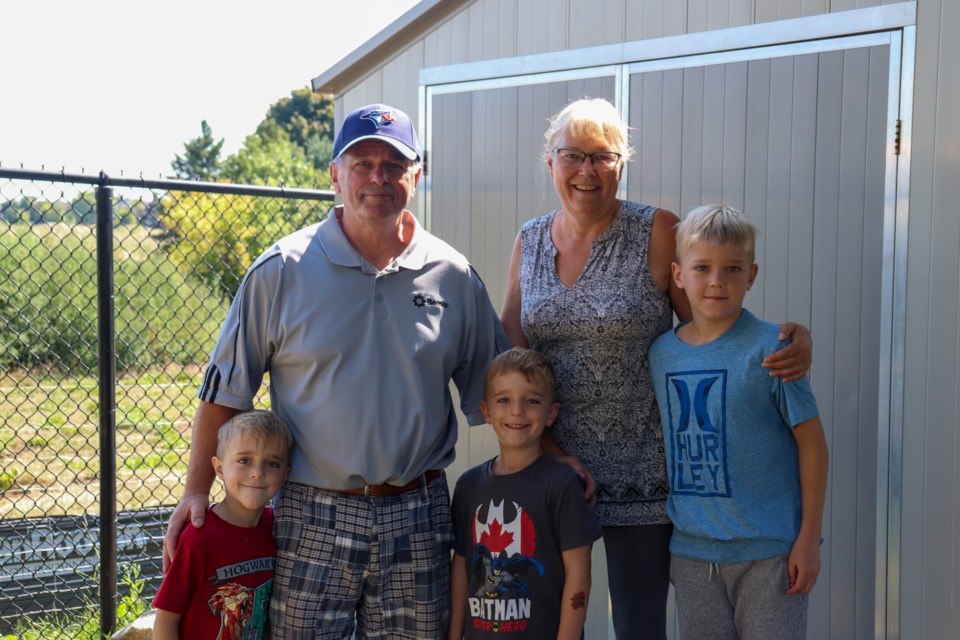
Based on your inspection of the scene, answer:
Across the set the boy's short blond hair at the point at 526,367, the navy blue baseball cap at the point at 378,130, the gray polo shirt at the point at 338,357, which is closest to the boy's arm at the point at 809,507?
the boy's short blond hair at the point at 526,367

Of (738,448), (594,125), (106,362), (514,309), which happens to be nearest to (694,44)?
(594,125)

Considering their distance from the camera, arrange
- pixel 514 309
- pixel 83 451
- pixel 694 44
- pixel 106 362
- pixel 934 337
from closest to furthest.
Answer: pixel 514 309 < pixel 934 337 < pixel 694 44 < pixel 106 362 < pixel 83 451

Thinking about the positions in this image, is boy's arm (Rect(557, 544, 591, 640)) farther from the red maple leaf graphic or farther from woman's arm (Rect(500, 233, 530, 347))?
woman's arm (Rect(500, 233, 530, 347))

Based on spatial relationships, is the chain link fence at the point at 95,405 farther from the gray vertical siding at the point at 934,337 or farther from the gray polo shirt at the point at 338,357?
the gray vertical siding at the point at 934,337

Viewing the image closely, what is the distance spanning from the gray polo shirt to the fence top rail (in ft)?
6.29

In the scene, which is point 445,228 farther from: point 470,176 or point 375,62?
point 375,62

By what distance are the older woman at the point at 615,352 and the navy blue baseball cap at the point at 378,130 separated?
371 millimetres

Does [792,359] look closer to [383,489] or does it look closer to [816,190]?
[383,489]

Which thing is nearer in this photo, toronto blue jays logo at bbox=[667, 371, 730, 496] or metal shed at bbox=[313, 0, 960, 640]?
toronto blue jays logo at bbox=[667, 371, 730, 496]

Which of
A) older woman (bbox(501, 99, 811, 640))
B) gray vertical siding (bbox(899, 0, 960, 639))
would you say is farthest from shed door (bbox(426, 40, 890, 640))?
older woman (bbox(501, 99, 811, 640))

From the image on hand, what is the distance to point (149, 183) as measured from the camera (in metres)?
4.15

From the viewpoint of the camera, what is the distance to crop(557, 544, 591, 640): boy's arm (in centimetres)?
228

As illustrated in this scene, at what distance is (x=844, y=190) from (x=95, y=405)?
8011 millimetres

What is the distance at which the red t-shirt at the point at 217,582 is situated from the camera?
7.29 feet
